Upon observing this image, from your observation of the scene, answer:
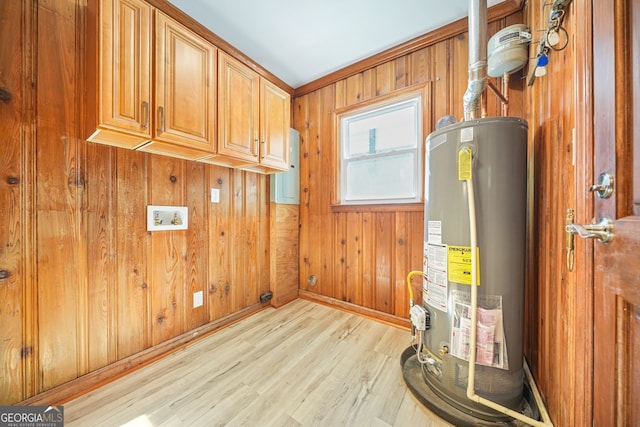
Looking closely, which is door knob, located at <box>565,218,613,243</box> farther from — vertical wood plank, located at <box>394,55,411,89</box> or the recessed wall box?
the recessed wall box

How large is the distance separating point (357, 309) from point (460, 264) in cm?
139

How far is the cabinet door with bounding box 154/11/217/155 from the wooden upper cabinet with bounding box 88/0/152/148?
0.20ft

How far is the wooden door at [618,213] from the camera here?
549mm

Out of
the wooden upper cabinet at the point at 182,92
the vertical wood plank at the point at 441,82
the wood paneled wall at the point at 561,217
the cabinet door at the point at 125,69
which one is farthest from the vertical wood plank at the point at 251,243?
the wood paneled wall at the point at 561,217

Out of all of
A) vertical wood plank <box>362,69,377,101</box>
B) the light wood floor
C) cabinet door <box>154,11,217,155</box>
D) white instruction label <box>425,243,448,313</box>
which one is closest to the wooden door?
white instruction label <box>425,243,448,313</box>

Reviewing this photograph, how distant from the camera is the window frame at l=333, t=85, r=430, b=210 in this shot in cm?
192

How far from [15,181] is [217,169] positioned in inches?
42.7

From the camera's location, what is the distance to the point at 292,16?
1662mm

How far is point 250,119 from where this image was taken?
1.85 metres

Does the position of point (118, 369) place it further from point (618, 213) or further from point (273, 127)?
point (618, 213)

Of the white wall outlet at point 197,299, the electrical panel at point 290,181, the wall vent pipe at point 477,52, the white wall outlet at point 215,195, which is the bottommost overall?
the white wall outlet at point 197,299

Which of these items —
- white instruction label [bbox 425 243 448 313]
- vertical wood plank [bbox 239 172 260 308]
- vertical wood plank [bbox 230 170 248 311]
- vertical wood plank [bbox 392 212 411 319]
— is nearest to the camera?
white instruction label [bbox 425 243 448 313]

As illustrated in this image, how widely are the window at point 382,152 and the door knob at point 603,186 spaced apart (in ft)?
4.21

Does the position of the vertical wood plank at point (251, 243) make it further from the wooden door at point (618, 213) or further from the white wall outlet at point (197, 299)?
the wooden door at point (618, 213)
